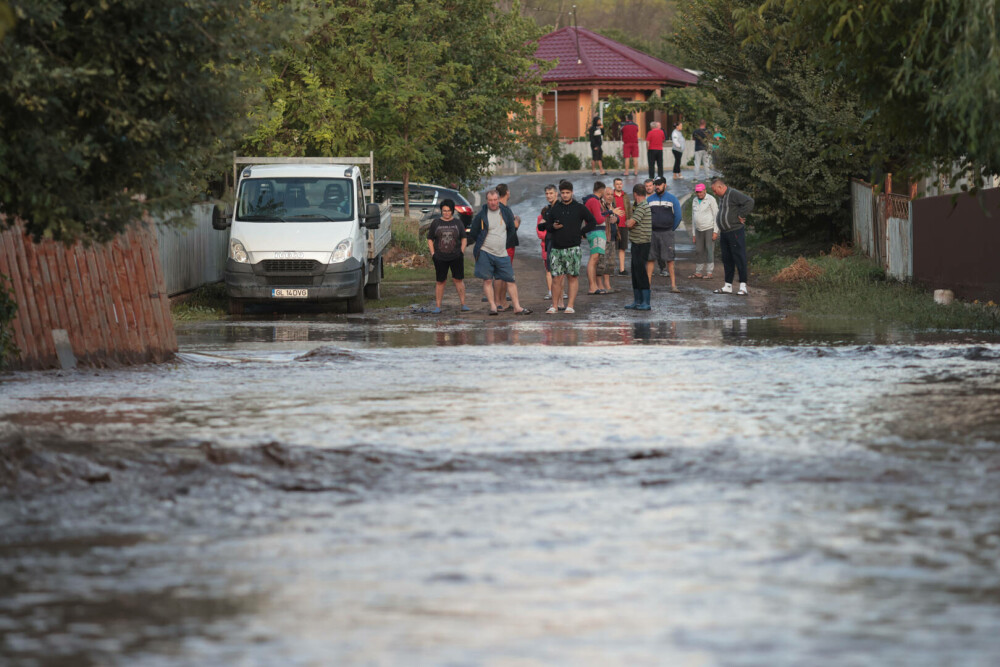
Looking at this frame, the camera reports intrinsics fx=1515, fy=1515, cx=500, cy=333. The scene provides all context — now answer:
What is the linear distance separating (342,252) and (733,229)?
238 inches

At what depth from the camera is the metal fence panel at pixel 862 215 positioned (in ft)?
90.2

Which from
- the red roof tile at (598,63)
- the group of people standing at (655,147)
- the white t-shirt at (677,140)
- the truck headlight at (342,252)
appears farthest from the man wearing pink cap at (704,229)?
the red roof tile at (598,63)

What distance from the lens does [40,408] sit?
10500 mm

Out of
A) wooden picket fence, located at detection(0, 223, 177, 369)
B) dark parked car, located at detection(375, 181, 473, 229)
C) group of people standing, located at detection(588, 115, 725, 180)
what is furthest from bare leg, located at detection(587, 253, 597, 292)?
group of people standing, located at detection(588, 115, 725, 180)

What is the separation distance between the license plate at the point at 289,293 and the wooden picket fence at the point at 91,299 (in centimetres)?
663

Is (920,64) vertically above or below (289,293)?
above

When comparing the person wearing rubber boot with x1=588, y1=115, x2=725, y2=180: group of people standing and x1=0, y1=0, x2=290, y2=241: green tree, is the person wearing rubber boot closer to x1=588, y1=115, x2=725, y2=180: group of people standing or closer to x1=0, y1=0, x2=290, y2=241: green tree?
x1=0, y1=0, x2=290, y2=241: green tree

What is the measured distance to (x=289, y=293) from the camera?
21.3 metres

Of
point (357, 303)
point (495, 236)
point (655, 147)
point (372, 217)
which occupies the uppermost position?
→ point (655, 147)

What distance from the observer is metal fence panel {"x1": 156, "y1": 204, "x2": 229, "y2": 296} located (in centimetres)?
2278

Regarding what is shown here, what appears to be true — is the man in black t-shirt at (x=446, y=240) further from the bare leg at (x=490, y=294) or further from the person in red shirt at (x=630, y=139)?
the person in red shirt at (x=630, y=139)

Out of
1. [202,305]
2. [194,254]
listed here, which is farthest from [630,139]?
[202,305]

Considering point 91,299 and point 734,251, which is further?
point 734,251

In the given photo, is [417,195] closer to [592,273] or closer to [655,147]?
[655,147]
